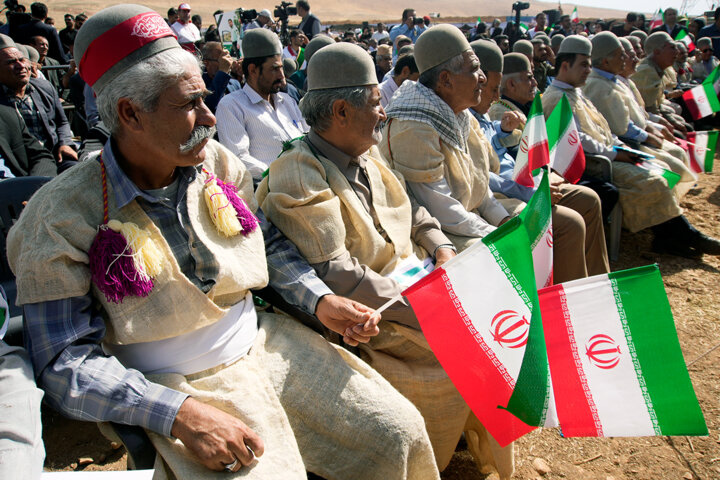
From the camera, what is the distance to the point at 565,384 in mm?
2070

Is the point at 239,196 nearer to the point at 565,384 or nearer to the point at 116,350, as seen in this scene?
the point at 116,350

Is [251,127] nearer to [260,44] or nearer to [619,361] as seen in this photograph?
[260,44]

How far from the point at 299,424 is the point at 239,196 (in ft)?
2.81

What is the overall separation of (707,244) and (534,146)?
8.48 ft

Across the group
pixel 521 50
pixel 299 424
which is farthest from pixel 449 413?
pixel 521 50

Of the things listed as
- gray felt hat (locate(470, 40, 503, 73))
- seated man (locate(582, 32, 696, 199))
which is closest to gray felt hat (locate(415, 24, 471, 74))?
gray felt hat (locate(470, 40, 503, 73))

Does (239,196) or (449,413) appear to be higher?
(239,196)

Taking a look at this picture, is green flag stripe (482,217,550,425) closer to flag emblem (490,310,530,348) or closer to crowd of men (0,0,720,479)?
flag emblem (490,310,530,348)

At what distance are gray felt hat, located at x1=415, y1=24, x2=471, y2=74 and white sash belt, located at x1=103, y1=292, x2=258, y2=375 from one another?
2064 mm

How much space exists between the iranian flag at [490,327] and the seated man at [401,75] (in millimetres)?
4469

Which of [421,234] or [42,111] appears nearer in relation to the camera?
[421,234]

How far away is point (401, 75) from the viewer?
6.15 m

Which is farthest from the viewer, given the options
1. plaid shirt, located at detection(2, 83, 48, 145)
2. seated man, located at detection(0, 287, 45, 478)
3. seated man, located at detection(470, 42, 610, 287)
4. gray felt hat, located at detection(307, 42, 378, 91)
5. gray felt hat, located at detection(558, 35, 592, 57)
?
gray felt hat, located at detection(558, 35, 592, 57)

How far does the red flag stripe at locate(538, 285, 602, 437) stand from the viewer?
205 cm
